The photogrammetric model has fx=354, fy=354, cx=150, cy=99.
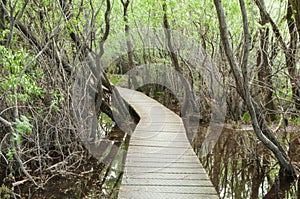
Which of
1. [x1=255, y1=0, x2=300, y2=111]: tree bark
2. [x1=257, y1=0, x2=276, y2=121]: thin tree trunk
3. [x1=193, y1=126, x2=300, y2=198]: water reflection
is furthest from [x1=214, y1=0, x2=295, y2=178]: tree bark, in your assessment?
[x1=257, y1=0, x2=276, y2=121]: thin tree trunk

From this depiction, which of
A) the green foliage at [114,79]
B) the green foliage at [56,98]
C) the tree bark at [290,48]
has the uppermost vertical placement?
the tree bark at [290,48]

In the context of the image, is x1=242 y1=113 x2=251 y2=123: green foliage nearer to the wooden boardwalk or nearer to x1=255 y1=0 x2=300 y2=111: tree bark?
x1=255 y1=0 x2=300 y2=111: tree bark

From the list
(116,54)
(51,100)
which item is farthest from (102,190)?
(116,54)

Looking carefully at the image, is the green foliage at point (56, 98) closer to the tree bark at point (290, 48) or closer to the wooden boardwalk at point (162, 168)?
the wooden boardwalk at point (162, 168)

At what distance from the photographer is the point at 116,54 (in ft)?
51.0

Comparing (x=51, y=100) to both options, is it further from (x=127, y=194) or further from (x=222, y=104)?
(x=222, y=104)

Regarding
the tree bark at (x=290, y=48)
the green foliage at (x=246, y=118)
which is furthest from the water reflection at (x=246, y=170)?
the green foliage at (x=246, y=118)

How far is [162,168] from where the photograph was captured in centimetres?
430

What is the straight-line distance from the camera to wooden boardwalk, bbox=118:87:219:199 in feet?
11.7

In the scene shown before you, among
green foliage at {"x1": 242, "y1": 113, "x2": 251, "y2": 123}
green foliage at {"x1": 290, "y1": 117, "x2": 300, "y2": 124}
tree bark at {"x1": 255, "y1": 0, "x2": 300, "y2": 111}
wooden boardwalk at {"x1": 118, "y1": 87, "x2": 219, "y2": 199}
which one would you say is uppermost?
tree bark at {"x1": 255, "y1": 0, "x2": 300, "y2": 111}

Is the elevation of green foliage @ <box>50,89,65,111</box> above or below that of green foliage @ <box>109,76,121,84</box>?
above

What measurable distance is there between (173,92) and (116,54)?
142 inches

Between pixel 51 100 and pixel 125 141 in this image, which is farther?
pixel 125 141

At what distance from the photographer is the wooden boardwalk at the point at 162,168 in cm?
357
